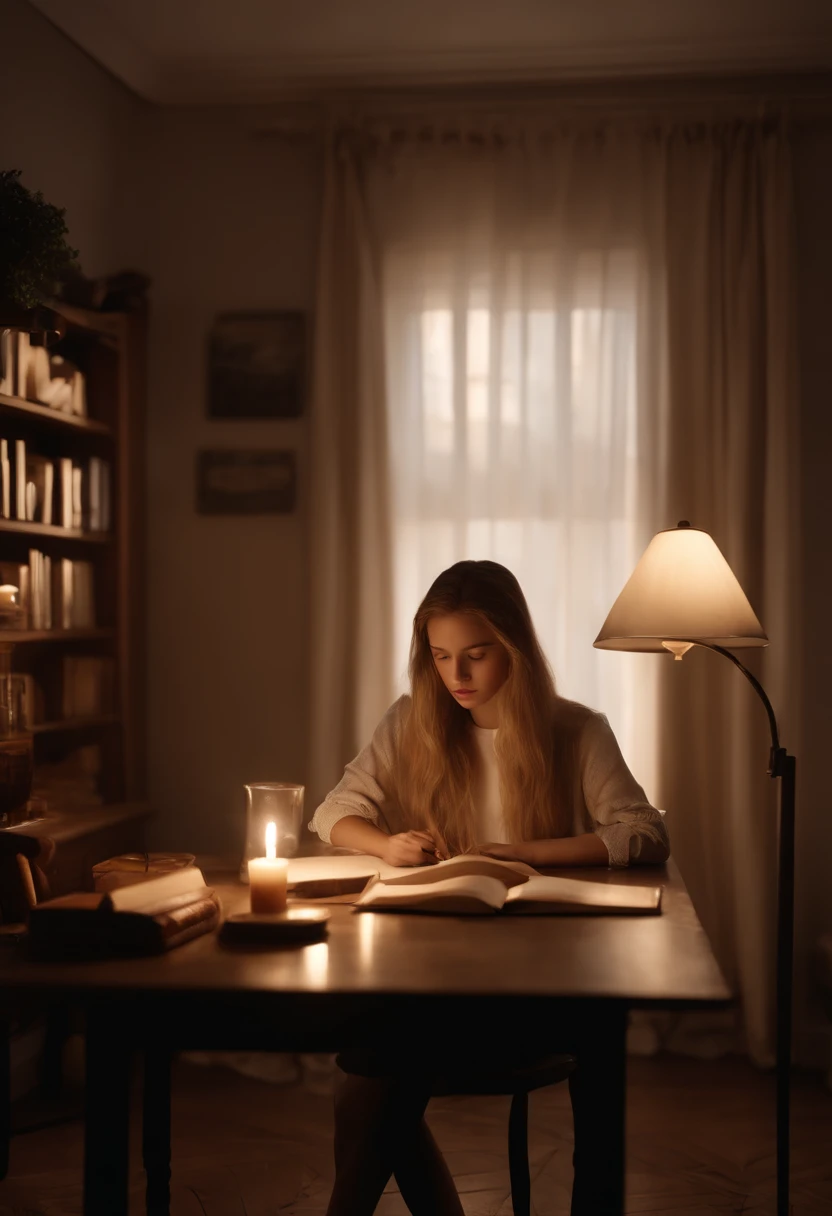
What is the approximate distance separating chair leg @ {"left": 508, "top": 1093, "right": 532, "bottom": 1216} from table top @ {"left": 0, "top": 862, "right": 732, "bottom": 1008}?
0.60 metres

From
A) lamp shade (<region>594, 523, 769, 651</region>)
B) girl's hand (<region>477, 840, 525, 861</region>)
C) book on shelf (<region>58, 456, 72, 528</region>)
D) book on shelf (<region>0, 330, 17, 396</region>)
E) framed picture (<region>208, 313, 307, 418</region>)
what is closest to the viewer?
girl's hand (<region>477, 840, 525, 861</region>)

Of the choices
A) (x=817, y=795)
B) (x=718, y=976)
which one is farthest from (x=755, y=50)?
(x=718, y=976)

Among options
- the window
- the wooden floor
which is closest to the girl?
the wooden floor

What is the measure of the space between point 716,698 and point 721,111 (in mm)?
1805

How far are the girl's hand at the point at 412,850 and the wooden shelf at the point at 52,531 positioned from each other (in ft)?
4.74

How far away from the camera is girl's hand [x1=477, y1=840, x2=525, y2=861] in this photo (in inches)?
76.3

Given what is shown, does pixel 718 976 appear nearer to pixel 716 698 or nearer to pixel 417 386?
pixel 716 698

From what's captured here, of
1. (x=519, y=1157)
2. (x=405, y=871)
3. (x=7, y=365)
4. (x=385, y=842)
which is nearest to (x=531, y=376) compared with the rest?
(x=7, y=365)

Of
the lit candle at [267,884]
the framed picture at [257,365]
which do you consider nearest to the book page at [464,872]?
the lit candle at [267,884]

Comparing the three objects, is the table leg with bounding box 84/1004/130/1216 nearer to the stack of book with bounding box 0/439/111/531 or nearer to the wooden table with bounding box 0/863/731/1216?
the wooden table with bounding box 0/863/731/1216

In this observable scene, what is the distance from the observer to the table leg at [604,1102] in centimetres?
130

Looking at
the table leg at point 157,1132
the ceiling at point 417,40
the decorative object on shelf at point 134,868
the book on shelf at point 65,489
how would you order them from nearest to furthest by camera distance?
the decorative object on shelf at point 134,868, the table leg at point 157,1132, the book on shelf at point 65,489, the ceiling at point 417,40

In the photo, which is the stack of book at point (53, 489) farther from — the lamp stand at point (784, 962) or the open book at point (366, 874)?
the lamp stand at point (784, 962)

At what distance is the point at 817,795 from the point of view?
3.51 meters
